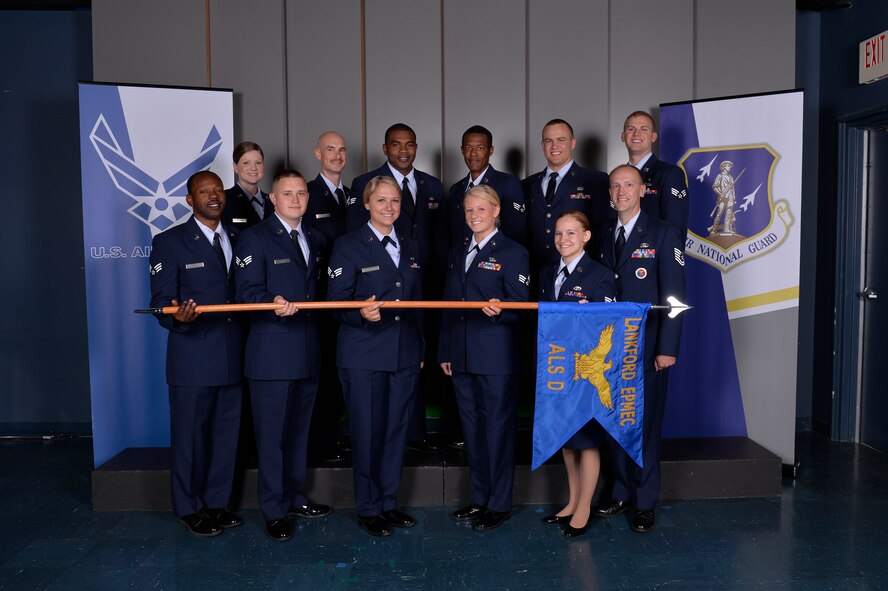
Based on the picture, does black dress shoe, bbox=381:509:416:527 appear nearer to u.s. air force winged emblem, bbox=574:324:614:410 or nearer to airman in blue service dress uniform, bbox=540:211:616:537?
airman in blue service dress uniform, bbox=540:211:616:537

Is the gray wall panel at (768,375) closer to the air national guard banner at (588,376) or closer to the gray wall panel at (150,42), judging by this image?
the air national guard banner at (588,376)

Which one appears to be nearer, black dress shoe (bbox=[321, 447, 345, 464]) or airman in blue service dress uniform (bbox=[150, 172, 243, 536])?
airman in blue service dress uniform (bbox=[150, 172, 243, 536])

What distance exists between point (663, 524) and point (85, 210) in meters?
4.04

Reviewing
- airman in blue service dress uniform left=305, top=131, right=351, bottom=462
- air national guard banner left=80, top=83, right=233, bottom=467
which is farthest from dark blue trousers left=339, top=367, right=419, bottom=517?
air national guard banner left=80, top=83, right=233, bottom=467

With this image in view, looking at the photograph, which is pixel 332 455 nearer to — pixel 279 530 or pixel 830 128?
pixel 279 530

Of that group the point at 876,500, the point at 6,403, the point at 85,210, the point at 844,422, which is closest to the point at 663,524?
the point at 876,500

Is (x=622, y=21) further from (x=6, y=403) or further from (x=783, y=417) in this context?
(x=6, y=403)

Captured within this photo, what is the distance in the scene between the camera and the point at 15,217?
5.67m

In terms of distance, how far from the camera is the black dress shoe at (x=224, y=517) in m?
3.71

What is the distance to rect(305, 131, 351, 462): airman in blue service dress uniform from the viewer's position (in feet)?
14.1

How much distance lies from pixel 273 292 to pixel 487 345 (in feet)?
3.73

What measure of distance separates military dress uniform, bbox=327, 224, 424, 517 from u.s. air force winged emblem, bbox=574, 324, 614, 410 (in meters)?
0.85

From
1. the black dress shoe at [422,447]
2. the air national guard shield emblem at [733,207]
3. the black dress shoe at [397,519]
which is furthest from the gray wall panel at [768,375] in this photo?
the black dress shoe at [397,519]

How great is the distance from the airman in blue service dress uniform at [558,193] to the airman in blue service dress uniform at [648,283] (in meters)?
0.57
